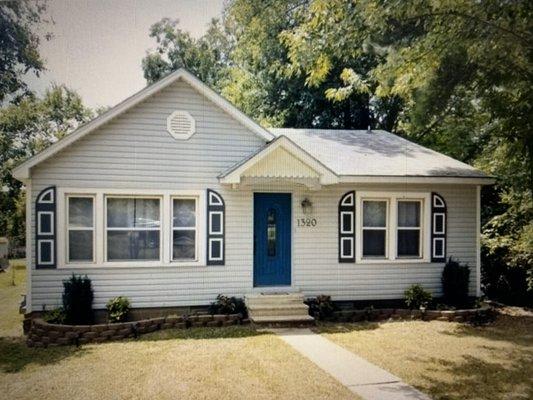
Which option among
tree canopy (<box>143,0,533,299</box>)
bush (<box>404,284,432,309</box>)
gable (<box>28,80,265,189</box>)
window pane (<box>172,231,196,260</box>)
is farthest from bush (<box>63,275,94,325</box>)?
bush (<box>404,284,432,309</box>)

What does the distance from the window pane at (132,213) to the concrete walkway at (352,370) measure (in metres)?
4.06

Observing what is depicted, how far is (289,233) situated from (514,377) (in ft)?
18.6

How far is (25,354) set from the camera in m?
7.93

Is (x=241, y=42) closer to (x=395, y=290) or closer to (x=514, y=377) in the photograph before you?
(x=395, y=290)

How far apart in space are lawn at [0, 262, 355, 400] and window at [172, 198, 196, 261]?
6.46 feet

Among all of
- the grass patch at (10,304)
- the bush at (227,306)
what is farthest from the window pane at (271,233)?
the grass patch at (10,304)

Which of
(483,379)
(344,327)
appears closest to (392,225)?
(344,327)

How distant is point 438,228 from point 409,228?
0.76 meters

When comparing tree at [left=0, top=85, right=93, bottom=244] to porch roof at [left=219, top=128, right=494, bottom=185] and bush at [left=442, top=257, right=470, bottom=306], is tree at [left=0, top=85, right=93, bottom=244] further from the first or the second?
bush at [left=442, top=257, right=470, bottom=306]

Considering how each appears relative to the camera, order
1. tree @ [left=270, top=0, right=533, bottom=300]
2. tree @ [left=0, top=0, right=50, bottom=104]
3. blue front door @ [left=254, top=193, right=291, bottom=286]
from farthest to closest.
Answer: tree @ [left=0, top=0, right=50, bottom=104], blue front door @ [left=254, top=193, right=291, bottom=286], tree @ [left=270, top=0, right=533, bottom=300]

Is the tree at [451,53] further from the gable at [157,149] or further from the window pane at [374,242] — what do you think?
the window pane at [374,242]

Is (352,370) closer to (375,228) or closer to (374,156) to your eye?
(375,228)

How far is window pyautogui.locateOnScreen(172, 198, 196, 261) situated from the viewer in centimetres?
1030

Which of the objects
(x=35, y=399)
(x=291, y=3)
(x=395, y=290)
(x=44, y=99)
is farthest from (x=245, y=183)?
(x=44, y=99)
